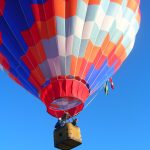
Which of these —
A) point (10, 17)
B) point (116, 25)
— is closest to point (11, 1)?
point (10, 17)

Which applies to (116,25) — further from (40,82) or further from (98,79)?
(40,82)

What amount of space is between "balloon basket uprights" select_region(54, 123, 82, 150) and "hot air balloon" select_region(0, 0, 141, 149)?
2.35 ft

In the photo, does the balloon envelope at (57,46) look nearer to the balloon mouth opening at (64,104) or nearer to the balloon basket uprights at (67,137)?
the balloon mouth opening at (64,104)

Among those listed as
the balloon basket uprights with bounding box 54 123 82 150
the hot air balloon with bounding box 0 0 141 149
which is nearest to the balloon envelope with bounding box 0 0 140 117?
the hot air balloon with bounding box 0 0 141 149

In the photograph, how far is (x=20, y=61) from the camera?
43.9 feet

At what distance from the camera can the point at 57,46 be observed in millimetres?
12953

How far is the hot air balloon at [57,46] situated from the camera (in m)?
12.9

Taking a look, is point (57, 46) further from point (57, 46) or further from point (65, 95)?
point (65, 95)

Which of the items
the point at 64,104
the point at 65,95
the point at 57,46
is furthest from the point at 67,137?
the point at 57,46

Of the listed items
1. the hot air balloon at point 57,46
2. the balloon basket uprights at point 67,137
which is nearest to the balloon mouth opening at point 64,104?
the hot air balloon at point 57,46

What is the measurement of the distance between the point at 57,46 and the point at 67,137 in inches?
91.9

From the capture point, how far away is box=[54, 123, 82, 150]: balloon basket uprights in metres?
12.2

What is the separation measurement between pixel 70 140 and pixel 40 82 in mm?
1775

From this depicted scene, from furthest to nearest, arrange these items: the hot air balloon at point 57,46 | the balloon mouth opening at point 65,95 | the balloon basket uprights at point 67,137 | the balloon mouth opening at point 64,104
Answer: the balloon mouth opening at point 64,104
the hot air balloon at point 57,46
the balloon mouth opening at point 65,95
the balloon basket uprights at point 67,137
